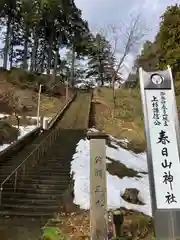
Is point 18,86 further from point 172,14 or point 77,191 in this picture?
point 77,191

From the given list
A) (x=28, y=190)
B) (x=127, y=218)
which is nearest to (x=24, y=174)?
(x=28, y=190)

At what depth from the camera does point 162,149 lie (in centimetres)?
495

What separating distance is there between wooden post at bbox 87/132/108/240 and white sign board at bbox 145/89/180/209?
1697 mm

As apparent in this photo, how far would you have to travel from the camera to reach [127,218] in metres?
7.79

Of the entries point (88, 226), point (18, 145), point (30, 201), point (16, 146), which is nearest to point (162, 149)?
point (88, 226)

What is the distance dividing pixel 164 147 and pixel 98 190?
199 cm

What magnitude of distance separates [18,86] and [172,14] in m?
18.8

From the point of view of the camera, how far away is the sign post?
4.59 metres

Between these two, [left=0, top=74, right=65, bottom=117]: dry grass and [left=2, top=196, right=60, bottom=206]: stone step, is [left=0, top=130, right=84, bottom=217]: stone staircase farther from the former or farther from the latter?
[left=0, top=74, right=65, bottom=117]: dry grass

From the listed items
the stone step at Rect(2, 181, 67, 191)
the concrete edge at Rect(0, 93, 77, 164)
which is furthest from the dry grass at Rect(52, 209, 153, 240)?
the concrete edge at Rect(0, 93, 77, 164)

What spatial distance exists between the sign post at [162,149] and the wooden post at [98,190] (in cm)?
170

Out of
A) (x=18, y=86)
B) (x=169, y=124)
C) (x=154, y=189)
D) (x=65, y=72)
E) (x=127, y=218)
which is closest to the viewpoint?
(x=154, y=189)

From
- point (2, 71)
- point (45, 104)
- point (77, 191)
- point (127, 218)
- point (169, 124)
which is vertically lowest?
point (127, 218)

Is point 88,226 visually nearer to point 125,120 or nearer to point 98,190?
point 98,190
